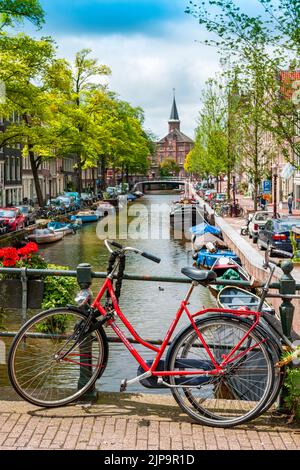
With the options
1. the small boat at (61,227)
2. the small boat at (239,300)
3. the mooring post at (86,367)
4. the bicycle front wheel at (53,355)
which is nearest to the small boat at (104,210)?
the small boat at (61,227)

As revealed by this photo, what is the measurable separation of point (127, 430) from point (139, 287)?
18.7 meters

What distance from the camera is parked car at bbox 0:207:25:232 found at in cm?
3550

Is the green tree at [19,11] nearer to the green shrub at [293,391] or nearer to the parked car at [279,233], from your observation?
the parked car at [279,233]

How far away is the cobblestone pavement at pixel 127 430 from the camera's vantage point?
181 inches

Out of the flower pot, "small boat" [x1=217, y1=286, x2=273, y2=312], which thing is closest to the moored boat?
"small boat" [x1=217, y1=286, x2=273, y2=312]

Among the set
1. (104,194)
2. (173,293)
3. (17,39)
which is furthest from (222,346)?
(104,194)

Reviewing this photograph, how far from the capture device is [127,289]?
23.1m

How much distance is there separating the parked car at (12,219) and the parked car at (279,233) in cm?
1414

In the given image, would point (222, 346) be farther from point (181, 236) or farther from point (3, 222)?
point (181, 236)

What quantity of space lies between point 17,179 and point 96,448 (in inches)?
2219

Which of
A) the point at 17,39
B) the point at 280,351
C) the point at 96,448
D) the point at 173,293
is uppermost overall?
the point at 17,39

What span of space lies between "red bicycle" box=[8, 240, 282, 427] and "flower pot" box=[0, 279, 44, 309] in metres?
1.02

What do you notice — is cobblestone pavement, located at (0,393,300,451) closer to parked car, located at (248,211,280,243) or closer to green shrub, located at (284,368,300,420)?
green shrub, located at (284,368,300,420)

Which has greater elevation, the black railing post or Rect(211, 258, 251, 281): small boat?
the black railing post
